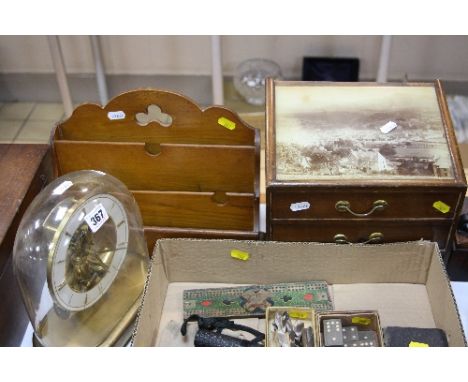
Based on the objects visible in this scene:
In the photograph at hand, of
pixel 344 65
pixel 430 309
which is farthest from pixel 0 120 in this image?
pixel 430 309

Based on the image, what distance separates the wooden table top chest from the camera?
1.39 m

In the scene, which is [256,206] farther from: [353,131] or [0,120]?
[0,120]

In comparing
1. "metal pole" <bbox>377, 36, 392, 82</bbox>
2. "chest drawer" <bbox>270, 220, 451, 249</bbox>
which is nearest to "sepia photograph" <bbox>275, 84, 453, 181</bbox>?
"chest drawer" <bbox>270, 220, 451, 249</bbox>

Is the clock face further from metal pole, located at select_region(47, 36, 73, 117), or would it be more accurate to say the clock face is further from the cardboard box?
metal pole, located at select_region(47, 36, 73, 117)

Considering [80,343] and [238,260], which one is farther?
[238,260]

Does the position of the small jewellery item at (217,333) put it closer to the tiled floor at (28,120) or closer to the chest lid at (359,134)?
the chest lid at (359,134)

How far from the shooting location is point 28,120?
3.22m

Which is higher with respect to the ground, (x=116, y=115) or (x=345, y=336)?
(x=116, y=115)

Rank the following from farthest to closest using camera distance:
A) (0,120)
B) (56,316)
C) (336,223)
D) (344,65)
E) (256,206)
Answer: (0,120), (344,65), (256,206), (336,223), (56,316)

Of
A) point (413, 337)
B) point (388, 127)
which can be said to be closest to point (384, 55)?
point (388, 127)

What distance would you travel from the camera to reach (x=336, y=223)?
1498mm

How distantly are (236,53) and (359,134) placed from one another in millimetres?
1674

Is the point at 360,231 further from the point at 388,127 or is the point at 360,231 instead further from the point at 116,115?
the point at 116,115

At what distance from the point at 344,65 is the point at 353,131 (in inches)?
59.4
